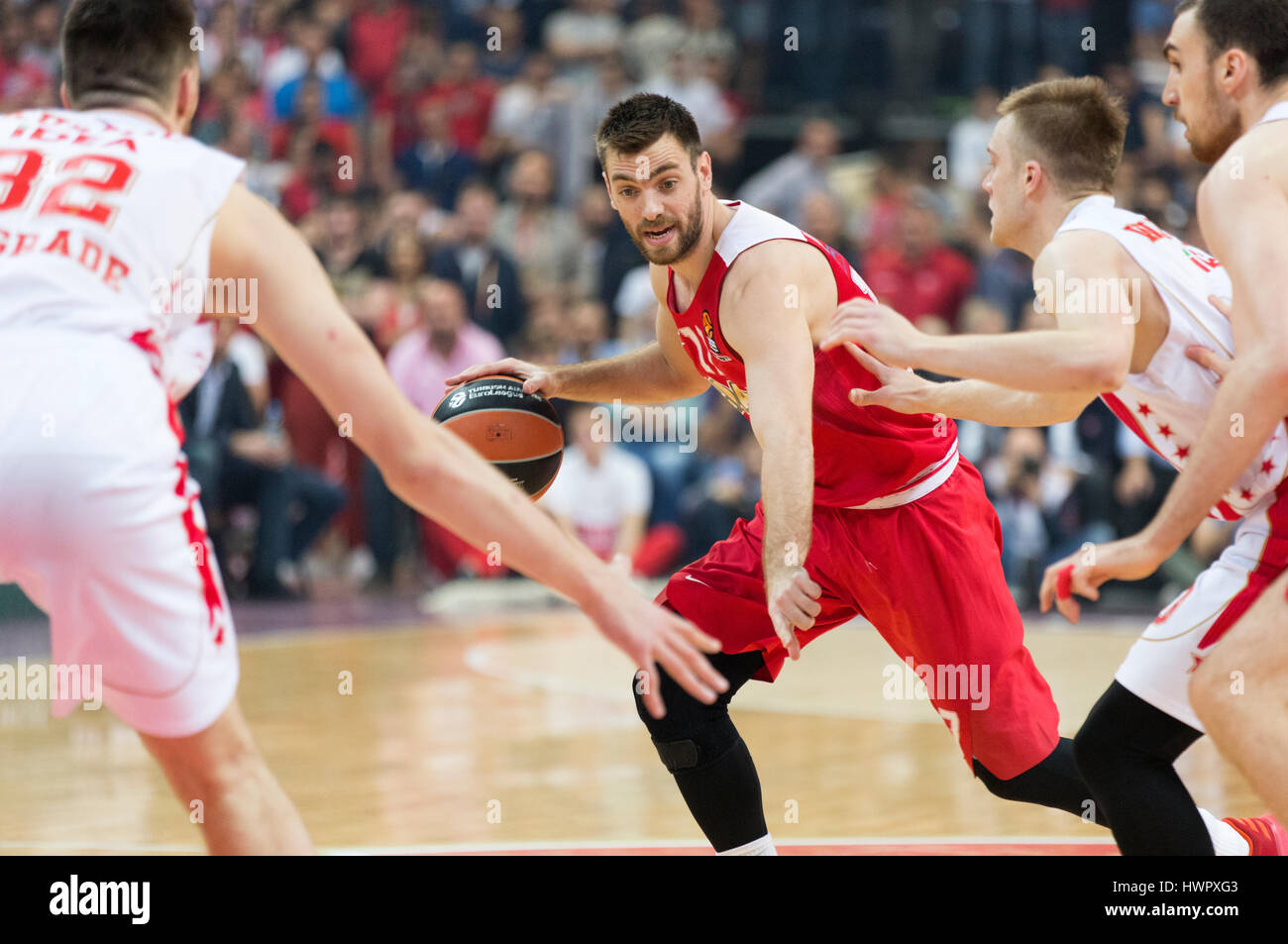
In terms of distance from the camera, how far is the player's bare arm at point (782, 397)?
11.7 feet

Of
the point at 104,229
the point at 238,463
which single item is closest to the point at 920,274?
the point at 238,463

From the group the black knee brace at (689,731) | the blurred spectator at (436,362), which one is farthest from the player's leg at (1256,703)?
the blurred spectator at (436,362)

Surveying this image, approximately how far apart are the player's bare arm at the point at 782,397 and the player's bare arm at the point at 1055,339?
0.34 m

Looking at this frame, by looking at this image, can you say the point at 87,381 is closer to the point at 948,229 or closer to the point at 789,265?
the point at 789,265

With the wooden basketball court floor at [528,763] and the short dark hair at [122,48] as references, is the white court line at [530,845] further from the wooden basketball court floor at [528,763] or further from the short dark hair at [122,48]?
the short dark hair at [122,48]

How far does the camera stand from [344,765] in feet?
20.4

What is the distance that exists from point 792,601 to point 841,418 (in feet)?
2.35

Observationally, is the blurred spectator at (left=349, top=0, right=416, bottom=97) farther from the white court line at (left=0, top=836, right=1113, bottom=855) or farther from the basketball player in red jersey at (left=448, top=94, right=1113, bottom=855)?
the basketball player in red jersey at (left=448, top=94, right=1113, bottom=855)

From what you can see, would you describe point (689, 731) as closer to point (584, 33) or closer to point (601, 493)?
point (601, 493)

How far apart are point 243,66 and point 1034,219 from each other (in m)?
11.5

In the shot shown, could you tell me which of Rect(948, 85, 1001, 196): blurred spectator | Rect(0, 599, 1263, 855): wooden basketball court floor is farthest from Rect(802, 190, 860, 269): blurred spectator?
Rect(0, 599, 1263, 855): wooden basketball court floor

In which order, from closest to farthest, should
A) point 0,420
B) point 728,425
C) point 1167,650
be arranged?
point 0,420, point 1167,650, point 728,425

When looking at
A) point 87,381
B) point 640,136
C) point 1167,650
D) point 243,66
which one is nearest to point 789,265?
point 640,136

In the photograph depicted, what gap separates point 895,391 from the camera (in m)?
3.69
